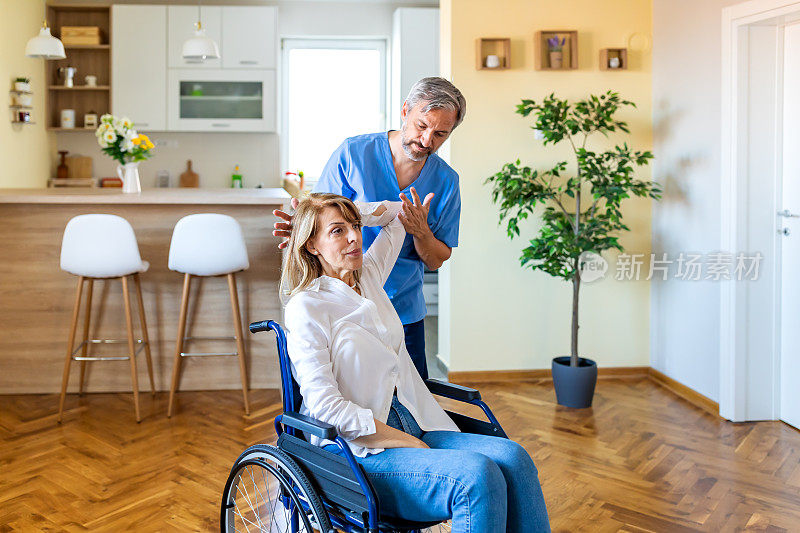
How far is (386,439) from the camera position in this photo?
187 cm

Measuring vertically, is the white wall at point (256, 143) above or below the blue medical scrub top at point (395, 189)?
above

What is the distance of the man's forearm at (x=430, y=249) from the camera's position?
7.85 ft

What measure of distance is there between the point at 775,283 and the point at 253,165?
16.1 ft

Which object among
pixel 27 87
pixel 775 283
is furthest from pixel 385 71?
pixel 775 283

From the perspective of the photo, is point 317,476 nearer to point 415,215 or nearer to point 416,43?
point 415,215

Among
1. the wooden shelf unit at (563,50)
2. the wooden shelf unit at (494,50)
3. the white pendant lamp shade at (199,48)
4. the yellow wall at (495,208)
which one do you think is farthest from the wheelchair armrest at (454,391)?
the white pendant lamp shade at (199,48)

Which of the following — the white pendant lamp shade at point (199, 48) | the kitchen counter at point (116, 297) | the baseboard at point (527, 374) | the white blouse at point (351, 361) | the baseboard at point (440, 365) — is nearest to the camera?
the white blouse at point (351, 361)

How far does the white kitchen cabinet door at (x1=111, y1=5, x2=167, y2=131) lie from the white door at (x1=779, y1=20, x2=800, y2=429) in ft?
16.8

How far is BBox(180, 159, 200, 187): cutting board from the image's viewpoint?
7359 millimetres

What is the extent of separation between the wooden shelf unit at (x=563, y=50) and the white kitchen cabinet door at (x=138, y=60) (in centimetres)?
372

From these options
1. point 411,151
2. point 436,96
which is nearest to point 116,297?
point 411,151

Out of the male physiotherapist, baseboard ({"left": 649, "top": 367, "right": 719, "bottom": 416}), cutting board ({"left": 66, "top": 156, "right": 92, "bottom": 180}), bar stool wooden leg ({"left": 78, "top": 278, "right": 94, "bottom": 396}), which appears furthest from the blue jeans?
→ cutting board ({"left": 66, "top": 156, "right": 92, "bottom": 180})

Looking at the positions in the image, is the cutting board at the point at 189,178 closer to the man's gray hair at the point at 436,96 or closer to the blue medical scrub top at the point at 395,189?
the blue medical scrub top at the point at 395,189

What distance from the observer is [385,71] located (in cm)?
770
